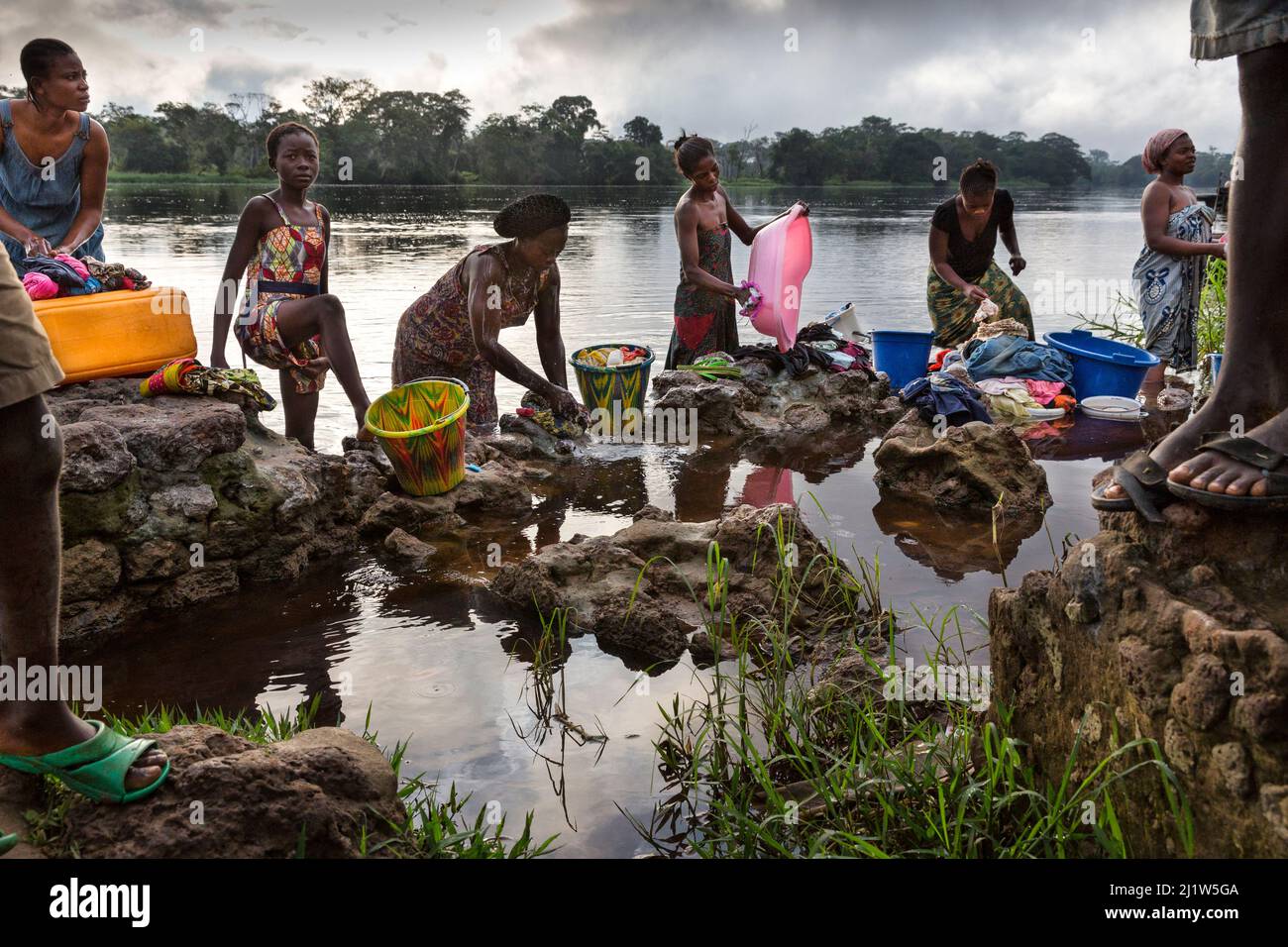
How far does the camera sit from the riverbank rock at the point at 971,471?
5504mm

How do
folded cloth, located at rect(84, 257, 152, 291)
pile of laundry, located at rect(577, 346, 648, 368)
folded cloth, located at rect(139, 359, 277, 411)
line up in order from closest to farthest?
folded cloth, located at rect(84, 257, 152, 291) < folded cloth, located at rect(139, 359, 277, 411) < pile of laundry, located at rect(577, 346, 648, 368)

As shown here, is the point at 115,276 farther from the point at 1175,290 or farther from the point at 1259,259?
the point at 1175,290

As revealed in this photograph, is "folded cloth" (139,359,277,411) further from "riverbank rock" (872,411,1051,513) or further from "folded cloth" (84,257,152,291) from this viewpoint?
"riverbank rock" (872,411,1051,513)

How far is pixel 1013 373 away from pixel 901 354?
847 millimetres

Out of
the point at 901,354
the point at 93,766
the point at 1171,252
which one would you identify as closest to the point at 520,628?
the point at 93,766

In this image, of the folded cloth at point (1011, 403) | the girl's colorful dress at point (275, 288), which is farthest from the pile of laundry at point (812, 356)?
the girl's colorful dress at point (275, 288)

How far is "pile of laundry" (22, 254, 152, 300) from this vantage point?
4332 millimetres

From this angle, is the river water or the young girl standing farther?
the young girl standing

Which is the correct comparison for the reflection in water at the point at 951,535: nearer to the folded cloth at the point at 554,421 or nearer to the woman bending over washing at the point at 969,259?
the folded cloth at the point at 554,421

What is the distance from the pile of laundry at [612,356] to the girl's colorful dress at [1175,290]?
12.7 feet

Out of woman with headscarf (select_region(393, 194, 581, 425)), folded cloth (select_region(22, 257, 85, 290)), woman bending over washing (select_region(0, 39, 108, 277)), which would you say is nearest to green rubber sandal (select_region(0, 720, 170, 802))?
folded cloth (select_region(22, 257, 85, 290))

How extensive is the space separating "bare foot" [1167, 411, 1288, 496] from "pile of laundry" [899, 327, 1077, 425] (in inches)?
179
